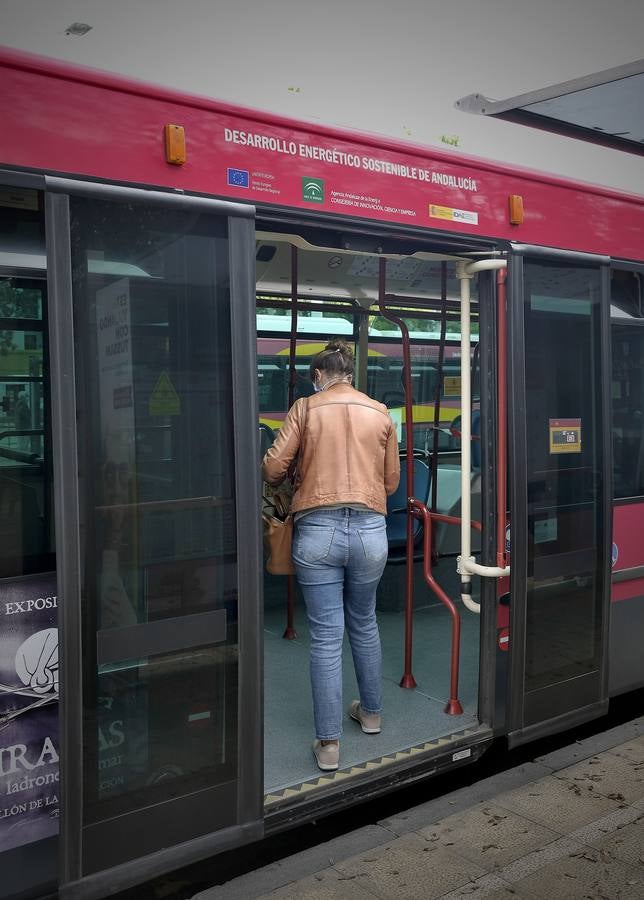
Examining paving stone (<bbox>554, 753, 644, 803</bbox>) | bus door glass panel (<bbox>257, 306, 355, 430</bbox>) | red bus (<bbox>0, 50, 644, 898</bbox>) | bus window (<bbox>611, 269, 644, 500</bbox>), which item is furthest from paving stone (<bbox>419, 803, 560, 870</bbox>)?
bus door glass panel (<bbox>257, 306, 355, 430</bbox>)

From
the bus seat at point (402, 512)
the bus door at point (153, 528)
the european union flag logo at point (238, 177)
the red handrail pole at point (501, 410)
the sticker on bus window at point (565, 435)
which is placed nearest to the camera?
the bus door at point (153, 528)

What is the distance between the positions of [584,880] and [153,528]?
78.7 inches

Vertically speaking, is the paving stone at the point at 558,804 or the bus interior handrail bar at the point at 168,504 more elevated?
the bus interior handrail bar at the point at 168,504

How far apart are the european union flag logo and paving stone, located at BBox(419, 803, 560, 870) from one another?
2.60m

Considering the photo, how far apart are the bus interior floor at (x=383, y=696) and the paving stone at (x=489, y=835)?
0.37 m

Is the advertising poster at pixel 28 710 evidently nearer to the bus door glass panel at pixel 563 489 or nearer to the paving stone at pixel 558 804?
the paving stone at pixel 558 804

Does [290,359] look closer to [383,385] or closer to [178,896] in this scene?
[383,385]

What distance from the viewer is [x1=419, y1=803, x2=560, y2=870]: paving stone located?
3148 millimetres

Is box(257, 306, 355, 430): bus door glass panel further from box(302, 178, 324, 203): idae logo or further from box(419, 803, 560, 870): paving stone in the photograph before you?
box(419, 803, 560, 870): paving stone

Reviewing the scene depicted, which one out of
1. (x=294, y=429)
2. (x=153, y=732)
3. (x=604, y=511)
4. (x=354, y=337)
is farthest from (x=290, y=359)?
(x=153, y=732)

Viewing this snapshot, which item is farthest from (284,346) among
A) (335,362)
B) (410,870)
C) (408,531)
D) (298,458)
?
(410,870)

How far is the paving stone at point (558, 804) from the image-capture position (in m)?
3.40

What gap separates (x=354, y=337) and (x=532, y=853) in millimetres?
3653

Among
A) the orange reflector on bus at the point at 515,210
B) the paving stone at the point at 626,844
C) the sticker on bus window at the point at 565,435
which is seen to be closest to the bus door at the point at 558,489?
the sticker on bus window at the point at 565,435
